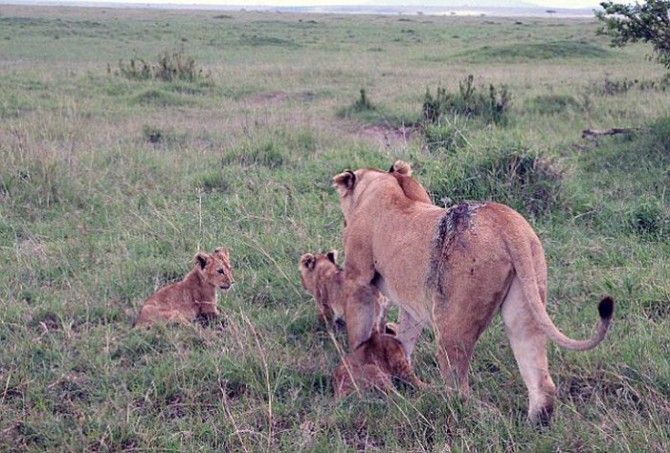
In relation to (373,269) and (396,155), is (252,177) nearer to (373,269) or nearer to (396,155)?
(396,155)

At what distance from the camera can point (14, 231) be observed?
6652mm

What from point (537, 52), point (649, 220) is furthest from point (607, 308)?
point (537, 52)

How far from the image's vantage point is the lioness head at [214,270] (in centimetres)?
525

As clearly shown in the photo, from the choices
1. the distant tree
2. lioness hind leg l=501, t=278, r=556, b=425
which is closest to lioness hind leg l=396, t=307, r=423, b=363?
lioness hind leg l=501, t=278, r=556, b=425

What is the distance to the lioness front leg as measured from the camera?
13.6 ft

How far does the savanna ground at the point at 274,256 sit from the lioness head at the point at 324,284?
122 millimetres

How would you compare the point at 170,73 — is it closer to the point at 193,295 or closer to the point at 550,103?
the point at 550,103

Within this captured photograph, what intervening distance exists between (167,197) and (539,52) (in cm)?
1801

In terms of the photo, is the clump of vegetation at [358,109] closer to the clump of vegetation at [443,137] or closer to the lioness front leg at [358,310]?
the clump of vegetation at [443,137]

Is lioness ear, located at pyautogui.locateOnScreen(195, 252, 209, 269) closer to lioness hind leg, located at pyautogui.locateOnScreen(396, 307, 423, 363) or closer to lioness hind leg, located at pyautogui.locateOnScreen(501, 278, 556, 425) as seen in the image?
lioness hind leg, located at pyautogui.locateOnScreen(396, 307, 423, 363)

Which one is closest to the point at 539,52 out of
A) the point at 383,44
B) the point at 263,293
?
the point at 383,44

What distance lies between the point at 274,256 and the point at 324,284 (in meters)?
1.19

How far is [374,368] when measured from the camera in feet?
13.0

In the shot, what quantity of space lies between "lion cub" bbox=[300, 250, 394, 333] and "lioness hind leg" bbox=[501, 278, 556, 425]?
3.25 feet
